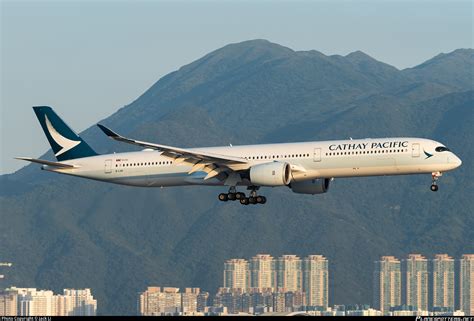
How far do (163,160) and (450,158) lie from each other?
2315 centimetres

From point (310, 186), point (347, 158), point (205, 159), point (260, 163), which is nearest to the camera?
point (347, 158)

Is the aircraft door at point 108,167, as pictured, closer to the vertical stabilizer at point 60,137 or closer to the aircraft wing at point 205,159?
the vertical stabilizer at point 60,137

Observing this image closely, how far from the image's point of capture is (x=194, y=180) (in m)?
98.8

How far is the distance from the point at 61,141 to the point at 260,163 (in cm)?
2045

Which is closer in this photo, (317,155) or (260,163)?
(317,155)

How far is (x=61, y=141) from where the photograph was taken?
107500mm

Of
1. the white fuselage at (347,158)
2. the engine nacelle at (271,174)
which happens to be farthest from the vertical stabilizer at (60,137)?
the engine nacelle at (271,174)

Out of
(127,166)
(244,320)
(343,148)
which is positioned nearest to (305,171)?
(343,148)

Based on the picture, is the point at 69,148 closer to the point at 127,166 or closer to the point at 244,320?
the point at 127,166

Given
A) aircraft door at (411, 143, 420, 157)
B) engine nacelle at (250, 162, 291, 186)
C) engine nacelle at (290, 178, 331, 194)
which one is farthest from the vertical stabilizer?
aircraft door at (411, 143, 420, 157)

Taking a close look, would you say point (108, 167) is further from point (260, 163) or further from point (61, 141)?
point (260, 163)

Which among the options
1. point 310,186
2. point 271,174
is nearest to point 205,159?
→ point 271,174

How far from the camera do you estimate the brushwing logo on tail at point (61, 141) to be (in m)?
107

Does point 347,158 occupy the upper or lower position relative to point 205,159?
lower
